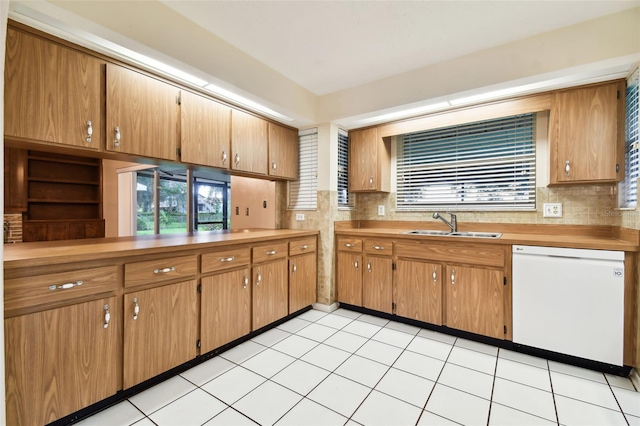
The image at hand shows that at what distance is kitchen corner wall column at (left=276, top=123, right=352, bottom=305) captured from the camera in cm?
336

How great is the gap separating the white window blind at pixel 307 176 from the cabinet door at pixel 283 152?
0.30 ft

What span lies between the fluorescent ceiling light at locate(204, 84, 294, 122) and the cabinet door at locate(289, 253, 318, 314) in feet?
5.25

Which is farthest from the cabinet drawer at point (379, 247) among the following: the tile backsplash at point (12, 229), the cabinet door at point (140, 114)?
the tile backsplash at point (12, 229)

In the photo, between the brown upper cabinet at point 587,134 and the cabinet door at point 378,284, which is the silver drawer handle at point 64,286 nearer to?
the cabinet door at point 378,284

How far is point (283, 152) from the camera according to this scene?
3393mm

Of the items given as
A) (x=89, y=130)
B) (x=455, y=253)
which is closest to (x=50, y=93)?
(x=89, y=130)

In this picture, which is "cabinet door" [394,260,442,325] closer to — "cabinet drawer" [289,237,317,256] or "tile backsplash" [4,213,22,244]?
"cabinet drawer" [289,237,317,256]

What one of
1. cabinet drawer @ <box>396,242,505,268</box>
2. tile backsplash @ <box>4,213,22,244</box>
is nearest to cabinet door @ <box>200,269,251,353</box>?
cabinet drawer @ <box>396,242,505,268</box>

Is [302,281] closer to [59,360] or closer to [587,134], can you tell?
[59,360]

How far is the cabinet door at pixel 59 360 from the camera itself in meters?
1.34

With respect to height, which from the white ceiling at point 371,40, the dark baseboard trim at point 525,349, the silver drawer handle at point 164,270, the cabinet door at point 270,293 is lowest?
the dark baseboard trim at point 525,349

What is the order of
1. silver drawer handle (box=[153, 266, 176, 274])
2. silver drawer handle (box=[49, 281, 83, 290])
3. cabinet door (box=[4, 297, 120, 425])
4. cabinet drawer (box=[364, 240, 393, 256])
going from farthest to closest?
cabinet drawer (box=[364, 240, 393, 256]) → silver drawer handle (box=[153, 266, 176, 274]) → silver drawer handle (box=[49, 281, 83, 290]) → cabinet door (box=[4, 297, 120, 425])

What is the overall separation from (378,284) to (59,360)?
260 centimetres

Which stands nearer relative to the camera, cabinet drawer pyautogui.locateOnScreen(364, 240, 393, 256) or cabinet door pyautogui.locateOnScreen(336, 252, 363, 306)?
cabinet drawer pyautogui.locateOnScreen(364, 240, 393, 256)
